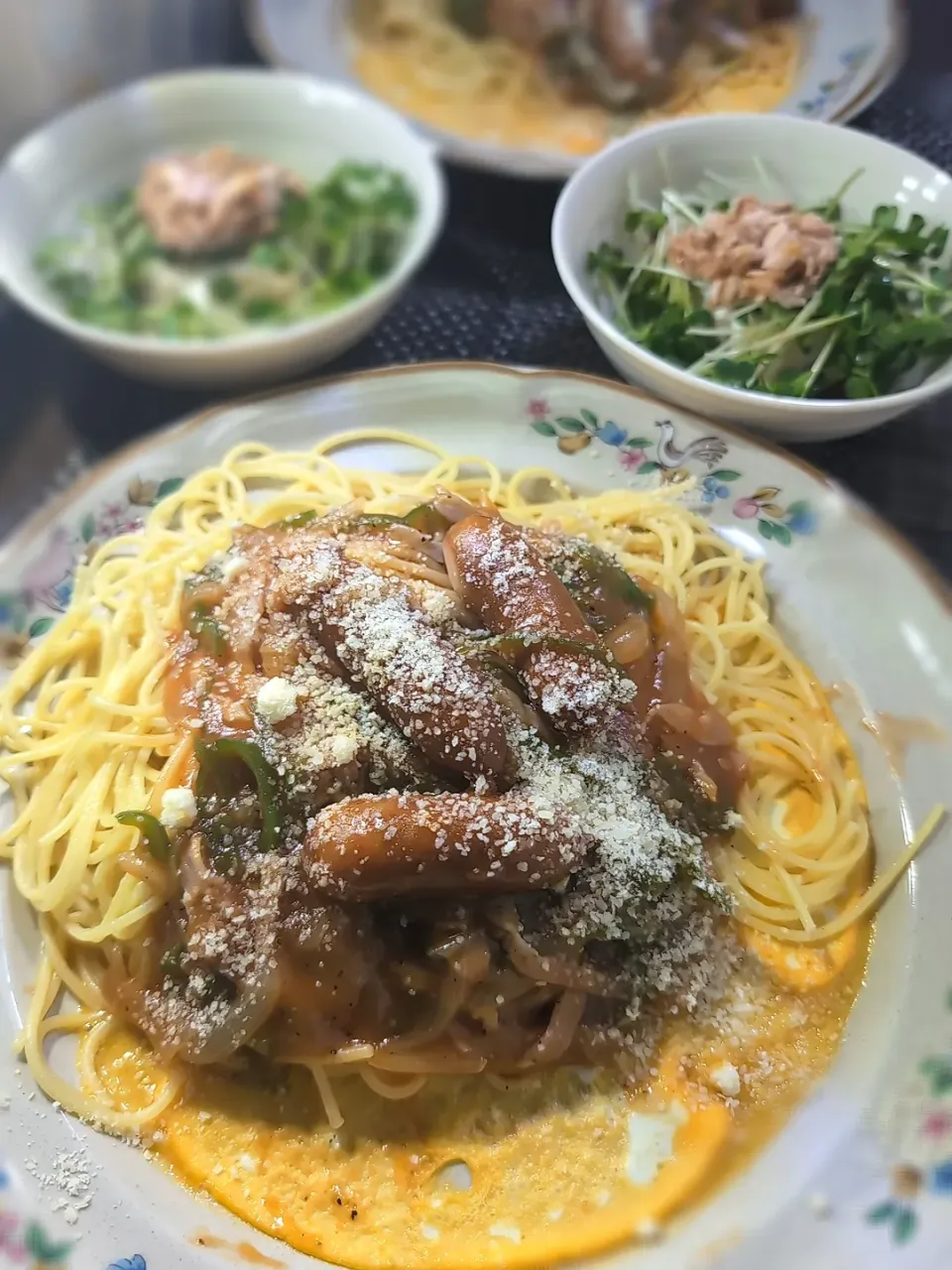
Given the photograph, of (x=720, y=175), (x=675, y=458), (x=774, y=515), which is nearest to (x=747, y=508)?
(x=774, y=515)

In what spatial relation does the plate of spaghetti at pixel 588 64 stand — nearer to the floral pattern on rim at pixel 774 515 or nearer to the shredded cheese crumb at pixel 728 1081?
the floral pattern on rim at pixel 774 515

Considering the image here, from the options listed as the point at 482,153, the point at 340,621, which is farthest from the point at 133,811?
the point at 482,153

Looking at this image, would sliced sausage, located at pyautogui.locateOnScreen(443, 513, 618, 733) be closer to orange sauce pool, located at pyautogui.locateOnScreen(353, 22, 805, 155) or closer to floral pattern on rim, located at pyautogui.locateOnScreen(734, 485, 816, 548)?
floral pattern on rim, located at pyautogui.locateOnScreen(734, 485, 816, 548)

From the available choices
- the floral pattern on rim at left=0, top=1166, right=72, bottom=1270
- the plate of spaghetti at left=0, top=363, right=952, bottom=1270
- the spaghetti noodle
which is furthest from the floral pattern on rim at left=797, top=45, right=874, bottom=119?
the floral pattern on rim at left=0, top=1166, right=72, bottom=1270

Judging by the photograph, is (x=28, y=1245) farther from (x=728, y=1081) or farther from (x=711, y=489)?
Answer: (x=711, y=489)

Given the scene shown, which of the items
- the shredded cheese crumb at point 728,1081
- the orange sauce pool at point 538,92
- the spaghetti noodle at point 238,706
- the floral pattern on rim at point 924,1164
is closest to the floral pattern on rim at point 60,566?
the spaghetti noodle at point 238,706

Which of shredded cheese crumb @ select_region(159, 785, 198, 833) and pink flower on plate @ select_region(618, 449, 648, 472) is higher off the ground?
pink flower on plate @ select_region(618, 449, 648, 472)
